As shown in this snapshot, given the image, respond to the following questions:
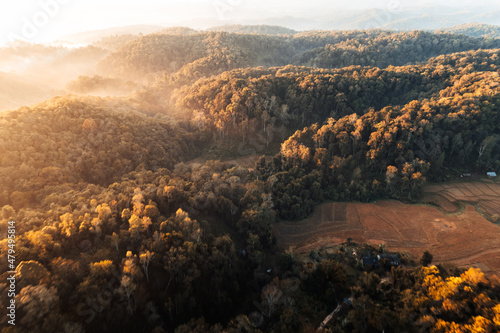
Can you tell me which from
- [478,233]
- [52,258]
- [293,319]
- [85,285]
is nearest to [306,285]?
[293,319]

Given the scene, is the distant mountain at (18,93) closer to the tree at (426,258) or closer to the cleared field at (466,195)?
the tree at (426,258)

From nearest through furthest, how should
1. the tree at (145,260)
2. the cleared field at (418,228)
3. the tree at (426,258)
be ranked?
the tree at (145,260) < the tree at (426,258) < the cleared field at (418,228)

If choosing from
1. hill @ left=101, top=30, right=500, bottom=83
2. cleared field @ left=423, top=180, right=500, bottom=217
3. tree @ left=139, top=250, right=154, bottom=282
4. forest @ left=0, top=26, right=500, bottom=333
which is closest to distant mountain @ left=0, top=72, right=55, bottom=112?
forest @ left=0, top=26, right=500, bottom=333

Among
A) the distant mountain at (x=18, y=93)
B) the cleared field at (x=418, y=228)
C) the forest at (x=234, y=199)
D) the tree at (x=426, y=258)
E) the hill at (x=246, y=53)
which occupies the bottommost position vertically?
the cleared field at (x=418, y=228)

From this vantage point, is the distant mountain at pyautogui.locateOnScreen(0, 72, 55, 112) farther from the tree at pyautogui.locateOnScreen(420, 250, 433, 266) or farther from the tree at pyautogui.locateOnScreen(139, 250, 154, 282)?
the tree at pyautogui.locateOnScreen(420, 250, 433, 266)

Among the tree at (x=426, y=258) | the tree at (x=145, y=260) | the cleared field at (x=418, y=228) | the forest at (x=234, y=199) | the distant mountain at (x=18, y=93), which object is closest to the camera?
the forest at (x=234, y=199)

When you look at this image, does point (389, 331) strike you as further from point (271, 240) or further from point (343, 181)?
point (343, 181)

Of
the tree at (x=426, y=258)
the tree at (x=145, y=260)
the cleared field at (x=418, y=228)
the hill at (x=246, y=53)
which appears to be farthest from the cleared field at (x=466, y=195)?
the hill at (x=246, y=53)
